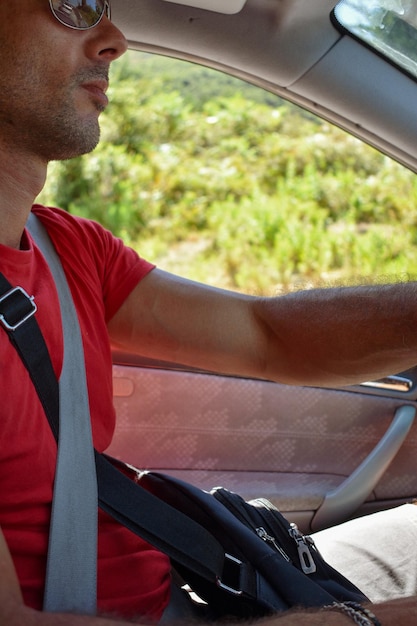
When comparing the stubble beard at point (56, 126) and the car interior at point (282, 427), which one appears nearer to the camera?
the stubble beard at point (56, 126)

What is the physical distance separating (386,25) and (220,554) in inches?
46.6

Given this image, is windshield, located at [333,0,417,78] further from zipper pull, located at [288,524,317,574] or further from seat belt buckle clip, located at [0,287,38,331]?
zipper pull, located at [288,524,317,574]

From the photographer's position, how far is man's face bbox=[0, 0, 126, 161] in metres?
1.62

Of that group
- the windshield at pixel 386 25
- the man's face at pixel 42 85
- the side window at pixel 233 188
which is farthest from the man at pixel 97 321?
the side window at pixel 233 188

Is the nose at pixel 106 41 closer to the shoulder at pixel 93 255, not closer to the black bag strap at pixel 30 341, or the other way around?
the shoulder at pixel 93 255

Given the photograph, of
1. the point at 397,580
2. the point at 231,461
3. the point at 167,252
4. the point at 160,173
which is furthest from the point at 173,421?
the point at 160,173

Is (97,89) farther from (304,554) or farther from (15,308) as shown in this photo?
(304,554)

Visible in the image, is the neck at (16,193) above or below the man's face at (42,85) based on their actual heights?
below

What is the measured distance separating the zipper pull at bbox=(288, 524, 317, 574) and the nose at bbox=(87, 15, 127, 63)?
104 cm

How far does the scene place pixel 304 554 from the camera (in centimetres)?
173

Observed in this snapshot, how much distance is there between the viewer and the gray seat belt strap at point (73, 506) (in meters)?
1.41

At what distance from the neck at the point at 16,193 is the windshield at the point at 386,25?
0.76m

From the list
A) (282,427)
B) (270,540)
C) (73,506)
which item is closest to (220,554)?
(270,540)

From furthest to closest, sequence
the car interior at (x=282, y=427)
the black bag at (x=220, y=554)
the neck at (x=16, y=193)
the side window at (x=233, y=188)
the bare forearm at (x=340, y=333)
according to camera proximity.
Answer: the side window at (x=233, y=188)
the car interior at (x=282, y=427)
the bare forearm at (x=340, y=333)
the neck at (x=16, y=193)
the black bag at (x=220, y=554)
